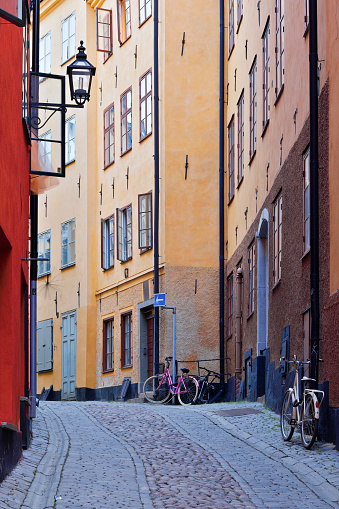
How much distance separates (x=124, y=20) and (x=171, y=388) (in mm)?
11263

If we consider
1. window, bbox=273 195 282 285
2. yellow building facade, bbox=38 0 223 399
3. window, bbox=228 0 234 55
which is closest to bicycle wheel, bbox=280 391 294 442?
window, bbox=273 195 282 285

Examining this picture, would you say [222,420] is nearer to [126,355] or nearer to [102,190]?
[126,355]

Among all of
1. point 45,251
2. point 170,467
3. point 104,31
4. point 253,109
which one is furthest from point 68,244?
point 170,467

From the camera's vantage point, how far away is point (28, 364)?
46.6 ft

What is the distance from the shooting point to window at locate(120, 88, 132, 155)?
90.7 feet

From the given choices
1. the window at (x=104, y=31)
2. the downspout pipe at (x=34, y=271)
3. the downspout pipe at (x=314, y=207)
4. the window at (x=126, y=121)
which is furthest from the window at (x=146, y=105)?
the downspout pipe at (x=314, y=207)

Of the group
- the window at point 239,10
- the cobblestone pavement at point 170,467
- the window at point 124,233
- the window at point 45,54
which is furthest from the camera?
the window at point 45,54

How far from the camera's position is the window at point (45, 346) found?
31.7 m

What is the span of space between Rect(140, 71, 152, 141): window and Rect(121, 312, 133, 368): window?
15.7 ft

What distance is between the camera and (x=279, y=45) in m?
17.4

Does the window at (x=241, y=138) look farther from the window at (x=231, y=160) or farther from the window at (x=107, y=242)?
the window at (x=107, y=242)

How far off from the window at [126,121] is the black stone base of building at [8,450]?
17483 mm

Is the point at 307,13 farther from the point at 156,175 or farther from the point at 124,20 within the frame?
the point at 124,20

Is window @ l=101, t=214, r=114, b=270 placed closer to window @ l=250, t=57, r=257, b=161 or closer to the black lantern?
window @ l=250, t=57, r=257, b=161
